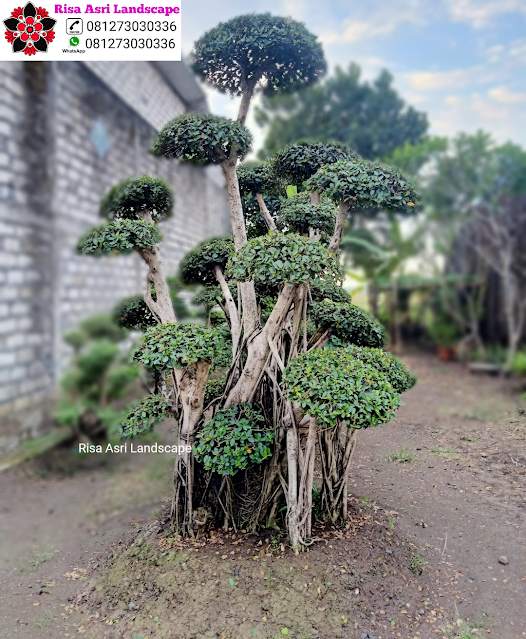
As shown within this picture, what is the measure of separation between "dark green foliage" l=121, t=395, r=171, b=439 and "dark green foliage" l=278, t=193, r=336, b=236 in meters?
1.28

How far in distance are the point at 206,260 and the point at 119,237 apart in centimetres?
62

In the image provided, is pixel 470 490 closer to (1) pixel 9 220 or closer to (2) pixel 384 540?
(2) pixel 384 540

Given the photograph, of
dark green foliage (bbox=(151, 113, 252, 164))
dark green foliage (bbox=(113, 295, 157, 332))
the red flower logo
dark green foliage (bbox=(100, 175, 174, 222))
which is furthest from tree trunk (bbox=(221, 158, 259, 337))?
the red flower logo

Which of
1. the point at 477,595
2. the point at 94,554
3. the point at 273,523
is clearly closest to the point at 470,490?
the point at 477,595

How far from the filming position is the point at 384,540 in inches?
102

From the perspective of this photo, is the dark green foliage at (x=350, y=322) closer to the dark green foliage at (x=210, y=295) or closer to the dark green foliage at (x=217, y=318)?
the dark green foliage at (x=210, y=295)

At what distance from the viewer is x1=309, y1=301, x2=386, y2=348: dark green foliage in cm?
265

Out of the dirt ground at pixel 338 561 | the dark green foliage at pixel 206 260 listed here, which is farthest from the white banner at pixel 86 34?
the dirt ground at pixel 338 561

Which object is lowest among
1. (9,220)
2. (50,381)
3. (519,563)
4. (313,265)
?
(519,563)

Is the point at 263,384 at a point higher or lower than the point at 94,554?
higher

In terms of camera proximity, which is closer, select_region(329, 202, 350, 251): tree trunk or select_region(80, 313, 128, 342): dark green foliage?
select_region(329, 202, 350, 251): tree trunk

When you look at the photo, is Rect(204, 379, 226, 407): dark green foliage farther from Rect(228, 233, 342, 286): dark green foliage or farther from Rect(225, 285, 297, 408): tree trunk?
Rect(228, 233, 342, 286): dark green foliage

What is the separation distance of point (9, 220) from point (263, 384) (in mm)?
2774

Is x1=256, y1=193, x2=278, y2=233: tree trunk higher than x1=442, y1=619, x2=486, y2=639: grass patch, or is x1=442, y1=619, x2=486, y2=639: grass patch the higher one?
x1=256, y1=193, x2=278, y2=233: tree trunk
